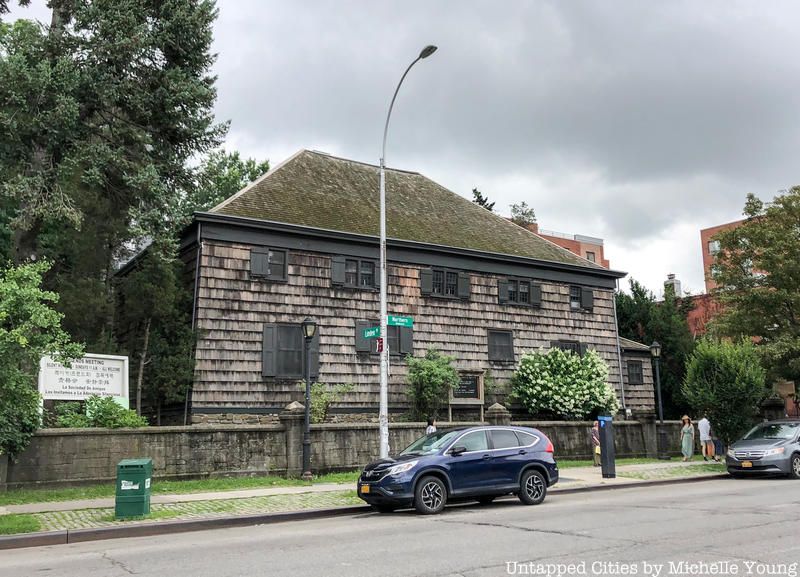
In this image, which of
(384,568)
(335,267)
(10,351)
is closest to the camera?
(384,568)

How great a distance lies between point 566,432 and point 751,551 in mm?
15550

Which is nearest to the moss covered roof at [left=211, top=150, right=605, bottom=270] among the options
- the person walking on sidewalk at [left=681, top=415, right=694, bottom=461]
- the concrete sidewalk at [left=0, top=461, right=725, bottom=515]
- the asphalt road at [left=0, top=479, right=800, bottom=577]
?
the person walking on sidewalk at [left=681, top=415, right=694, bottom=461]

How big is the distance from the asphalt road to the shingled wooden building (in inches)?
435

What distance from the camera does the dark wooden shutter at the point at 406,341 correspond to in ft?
85.4

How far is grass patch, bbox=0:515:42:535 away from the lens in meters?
11.0

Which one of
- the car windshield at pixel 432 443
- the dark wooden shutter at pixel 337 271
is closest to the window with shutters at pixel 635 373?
the dark wooden shutter at pixel 337 271

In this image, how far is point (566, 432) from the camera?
77.6 feet

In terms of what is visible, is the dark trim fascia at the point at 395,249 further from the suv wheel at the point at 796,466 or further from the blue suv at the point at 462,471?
the suv wheel at the point at 796,466

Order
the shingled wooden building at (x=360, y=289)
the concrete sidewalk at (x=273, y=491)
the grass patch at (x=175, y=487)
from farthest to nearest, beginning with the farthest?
the shingled wooden building at (x=360, y=289), the grass patch at (x=175, y=487), the concrete sidewalk at (x=273, y=491)

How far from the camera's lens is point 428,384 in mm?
24922

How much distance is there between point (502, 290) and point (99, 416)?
16.7m

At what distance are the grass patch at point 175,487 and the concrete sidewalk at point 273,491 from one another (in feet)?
1.25

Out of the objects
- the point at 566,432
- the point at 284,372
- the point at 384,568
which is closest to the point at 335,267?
the point at 284,372

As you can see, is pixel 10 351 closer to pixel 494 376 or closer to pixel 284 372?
pixel 284 372
